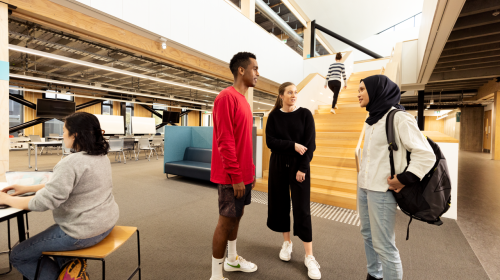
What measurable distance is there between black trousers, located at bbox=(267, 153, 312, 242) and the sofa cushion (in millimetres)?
3447

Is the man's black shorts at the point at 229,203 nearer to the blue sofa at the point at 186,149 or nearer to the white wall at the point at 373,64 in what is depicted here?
the blue sofa at the point at 186,149

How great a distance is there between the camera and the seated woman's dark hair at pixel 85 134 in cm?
130

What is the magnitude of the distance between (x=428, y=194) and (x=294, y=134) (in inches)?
37.4

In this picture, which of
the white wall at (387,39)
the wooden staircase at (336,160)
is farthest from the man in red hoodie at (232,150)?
the white wall at (387,39)

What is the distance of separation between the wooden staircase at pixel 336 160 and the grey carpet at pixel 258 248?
0.69m

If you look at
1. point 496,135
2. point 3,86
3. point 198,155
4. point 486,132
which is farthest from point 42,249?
point 486,132

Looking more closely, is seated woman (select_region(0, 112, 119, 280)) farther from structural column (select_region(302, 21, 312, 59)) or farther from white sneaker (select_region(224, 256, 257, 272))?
structural column (select_region(302, 21, 312, 59))

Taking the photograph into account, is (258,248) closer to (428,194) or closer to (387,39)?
(428,194)

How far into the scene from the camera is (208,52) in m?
5.73

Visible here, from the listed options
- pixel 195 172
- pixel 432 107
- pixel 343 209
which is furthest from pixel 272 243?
pixel 432 107

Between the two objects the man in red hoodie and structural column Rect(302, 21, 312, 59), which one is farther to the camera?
structural column Rect(302, 21, 312, 59)

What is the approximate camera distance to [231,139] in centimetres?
138

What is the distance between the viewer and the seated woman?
1167mm

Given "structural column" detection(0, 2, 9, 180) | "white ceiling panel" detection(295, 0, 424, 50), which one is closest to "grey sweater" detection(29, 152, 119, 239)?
"structural column" detection(0, 2, 9, 180)
